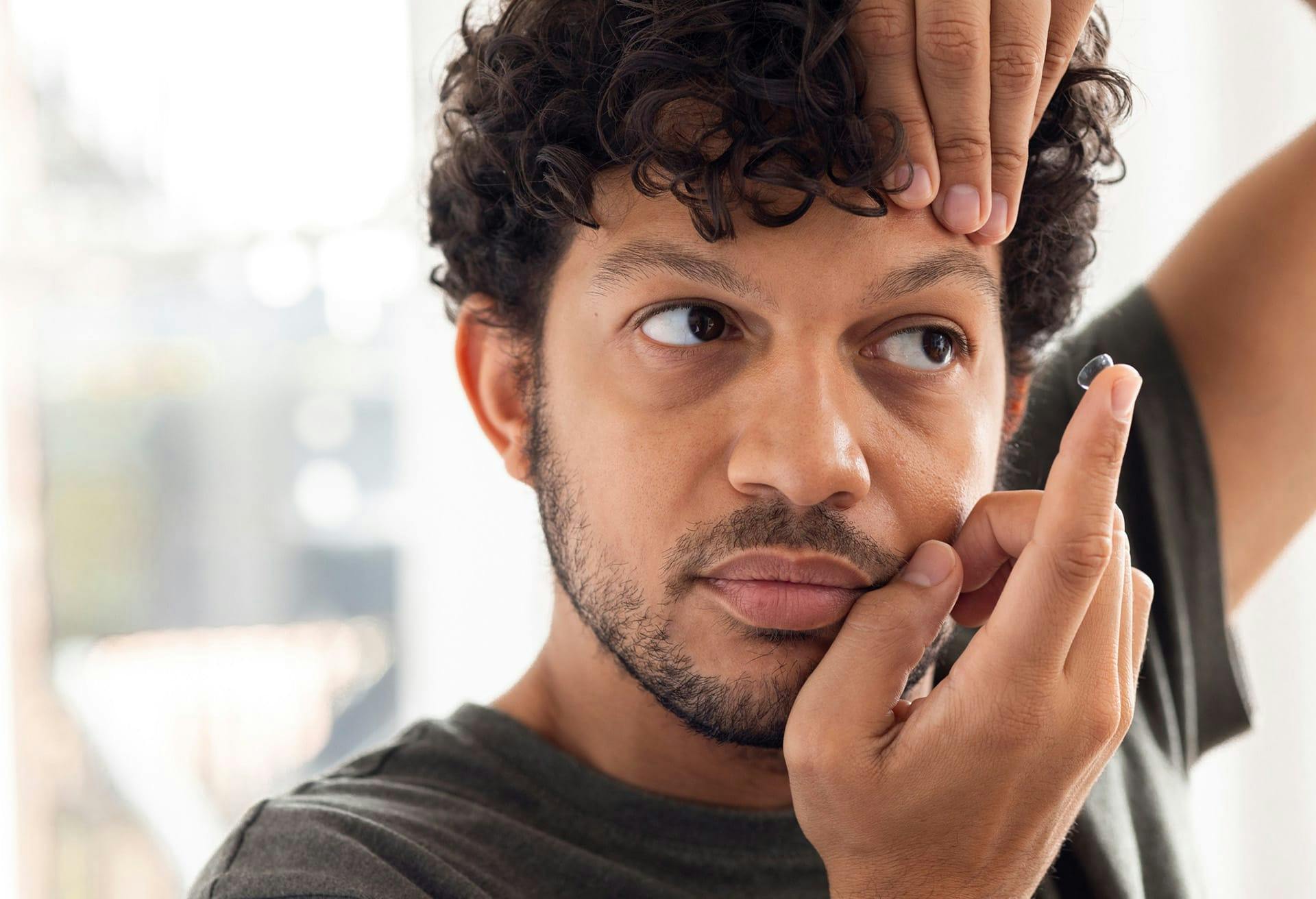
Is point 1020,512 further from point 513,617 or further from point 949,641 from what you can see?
point 513,617

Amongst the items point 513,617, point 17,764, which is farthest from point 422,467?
Answer: point 17,764

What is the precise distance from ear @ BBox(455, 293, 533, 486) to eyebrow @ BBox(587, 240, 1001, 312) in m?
0.24

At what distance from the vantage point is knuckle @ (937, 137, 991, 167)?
1.00 m

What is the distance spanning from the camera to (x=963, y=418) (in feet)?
3.76

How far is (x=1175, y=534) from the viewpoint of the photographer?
4.93ft

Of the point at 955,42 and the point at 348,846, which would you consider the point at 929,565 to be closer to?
the point at 955,42

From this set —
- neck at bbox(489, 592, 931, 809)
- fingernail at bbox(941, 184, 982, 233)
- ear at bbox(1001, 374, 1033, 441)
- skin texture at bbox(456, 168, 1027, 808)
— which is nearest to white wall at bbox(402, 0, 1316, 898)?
ear at bbox(1001, 374, 1033, 441)

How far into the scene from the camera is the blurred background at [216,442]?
291cm

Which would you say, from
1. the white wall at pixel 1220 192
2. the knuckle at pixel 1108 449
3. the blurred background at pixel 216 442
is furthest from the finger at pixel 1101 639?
the blurred background at pixel 216 442

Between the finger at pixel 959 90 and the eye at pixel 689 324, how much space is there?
0.24 meters

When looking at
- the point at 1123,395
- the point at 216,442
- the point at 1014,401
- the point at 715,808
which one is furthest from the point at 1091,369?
the point at 216,442

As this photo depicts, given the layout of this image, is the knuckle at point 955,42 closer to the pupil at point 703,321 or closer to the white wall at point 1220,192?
the pupil at point 703,321

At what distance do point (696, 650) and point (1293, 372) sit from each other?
889 mm

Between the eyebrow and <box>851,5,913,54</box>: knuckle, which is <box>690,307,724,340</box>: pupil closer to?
the eyebrow
